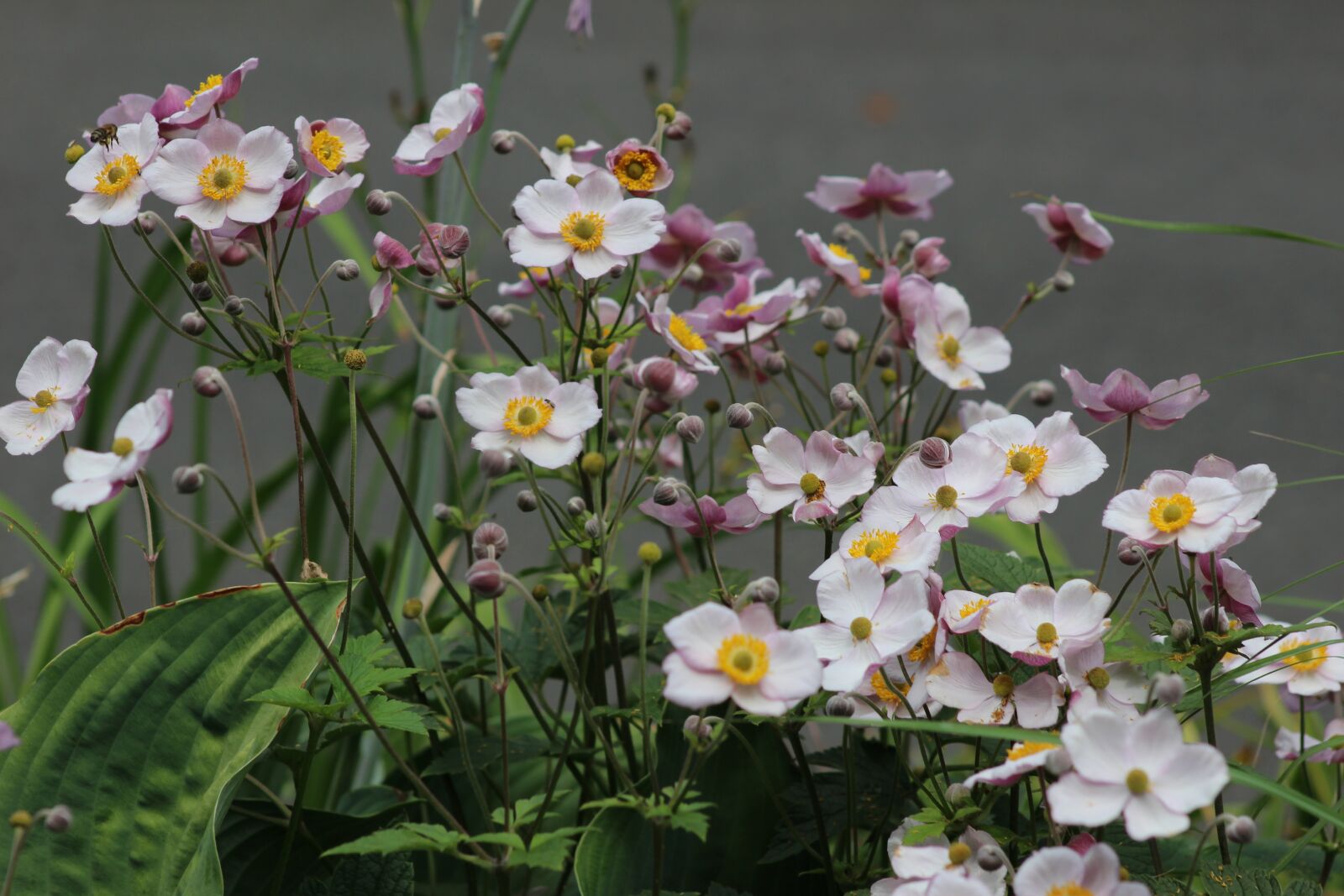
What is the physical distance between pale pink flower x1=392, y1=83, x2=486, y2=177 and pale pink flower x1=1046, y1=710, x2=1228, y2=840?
40 cm

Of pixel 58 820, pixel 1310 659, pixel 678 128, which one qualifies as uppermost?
pixel 678 128

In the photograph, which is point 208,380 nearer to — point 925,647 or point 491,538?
point 491,538

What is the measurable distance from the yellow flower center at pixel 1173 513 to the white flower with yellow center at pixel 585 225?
0.25 m

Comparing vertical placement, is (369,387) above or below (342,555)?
above

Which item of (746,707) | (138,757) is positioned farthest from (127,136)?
(746,707)

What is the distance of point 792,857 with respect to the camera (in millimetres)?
706

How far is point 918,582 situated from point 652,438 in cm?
A: 31

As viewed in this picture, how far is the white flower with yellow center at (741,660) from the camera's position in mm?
445

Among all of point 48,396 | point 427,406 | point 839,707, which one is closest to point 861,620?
point 839,707

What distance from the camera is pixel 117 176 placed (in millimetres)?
588

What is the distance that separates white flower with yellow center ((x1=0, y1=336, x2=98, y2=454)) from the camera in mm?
564

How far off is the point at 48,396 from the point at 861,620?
0.37 meters

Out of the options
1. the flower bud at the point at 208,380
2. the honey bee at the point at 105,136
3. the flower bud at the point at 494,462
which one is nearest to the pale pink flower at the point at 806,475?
the flower bud at the point at 494,462

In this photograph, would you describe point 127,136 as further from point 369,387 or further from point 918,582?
point 369,387
